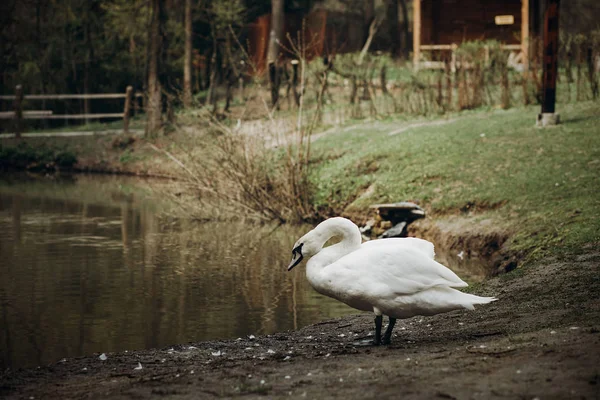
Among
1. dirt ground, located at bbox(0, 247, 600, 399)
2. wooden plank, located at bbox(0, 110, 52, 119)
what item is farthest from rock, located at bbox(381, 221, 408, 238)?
wooden plank, located at bbox(0, 110, 52, 119)

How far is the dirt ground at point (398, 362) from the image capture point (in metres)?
5.82

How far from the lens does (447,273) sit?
7809mm

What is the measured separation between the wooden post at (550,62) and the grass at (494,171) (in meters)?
0.38

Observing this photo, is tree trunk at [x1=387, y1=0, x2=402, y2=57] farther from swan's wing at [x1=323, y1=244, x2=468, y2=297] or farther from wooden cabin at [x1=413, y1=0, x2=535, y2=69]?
swan's wing at [x1=323, y1=244, x2=468, y2=297]

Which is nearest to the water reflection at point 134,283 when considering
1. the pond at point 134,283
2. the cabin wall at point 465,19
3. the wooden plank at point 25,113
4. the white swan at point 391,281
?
the pond at point 134,283

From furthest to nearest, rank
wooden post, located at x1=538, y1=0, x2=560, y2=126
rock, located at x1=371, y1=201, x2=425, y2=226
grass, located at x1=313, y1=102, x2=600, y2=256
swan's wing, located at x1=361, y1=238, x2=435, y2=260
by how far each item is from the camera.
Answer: wooden post, located at x1=538, y1=0, x2=560, y2=126 → rock, located at x1=371, y1=201, x2=425, y2=226 → grass, located at x1=313, y1=102, x2=600, y2=256 → swan's wing, located at x1=361, y1=238, x2=435, y2=260

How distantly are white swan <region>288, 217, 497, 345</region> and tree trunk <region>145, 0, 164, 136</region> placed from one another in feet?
75.8

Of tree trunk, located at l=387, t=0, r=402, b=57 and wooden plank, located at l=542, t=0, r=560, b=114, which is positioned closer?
wooden plank, located at l=542, t=0, r=560, b=114

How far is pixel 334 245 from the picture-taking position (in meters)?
8.42

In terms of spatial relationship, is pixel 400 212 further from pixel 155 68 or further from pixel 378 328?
pixel 155 68

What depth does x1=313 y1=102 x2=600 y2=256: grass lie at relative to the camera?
45.2 feet

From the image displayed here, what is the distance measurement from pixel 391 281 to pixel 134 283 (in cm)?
618

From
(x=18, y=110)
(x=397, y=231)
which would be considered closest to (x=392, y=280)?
(x=397, y=231)

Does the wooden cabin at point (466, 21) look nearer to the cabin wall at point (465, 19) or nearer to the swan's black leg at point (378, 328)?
the cabin wall at point (465, 19)
